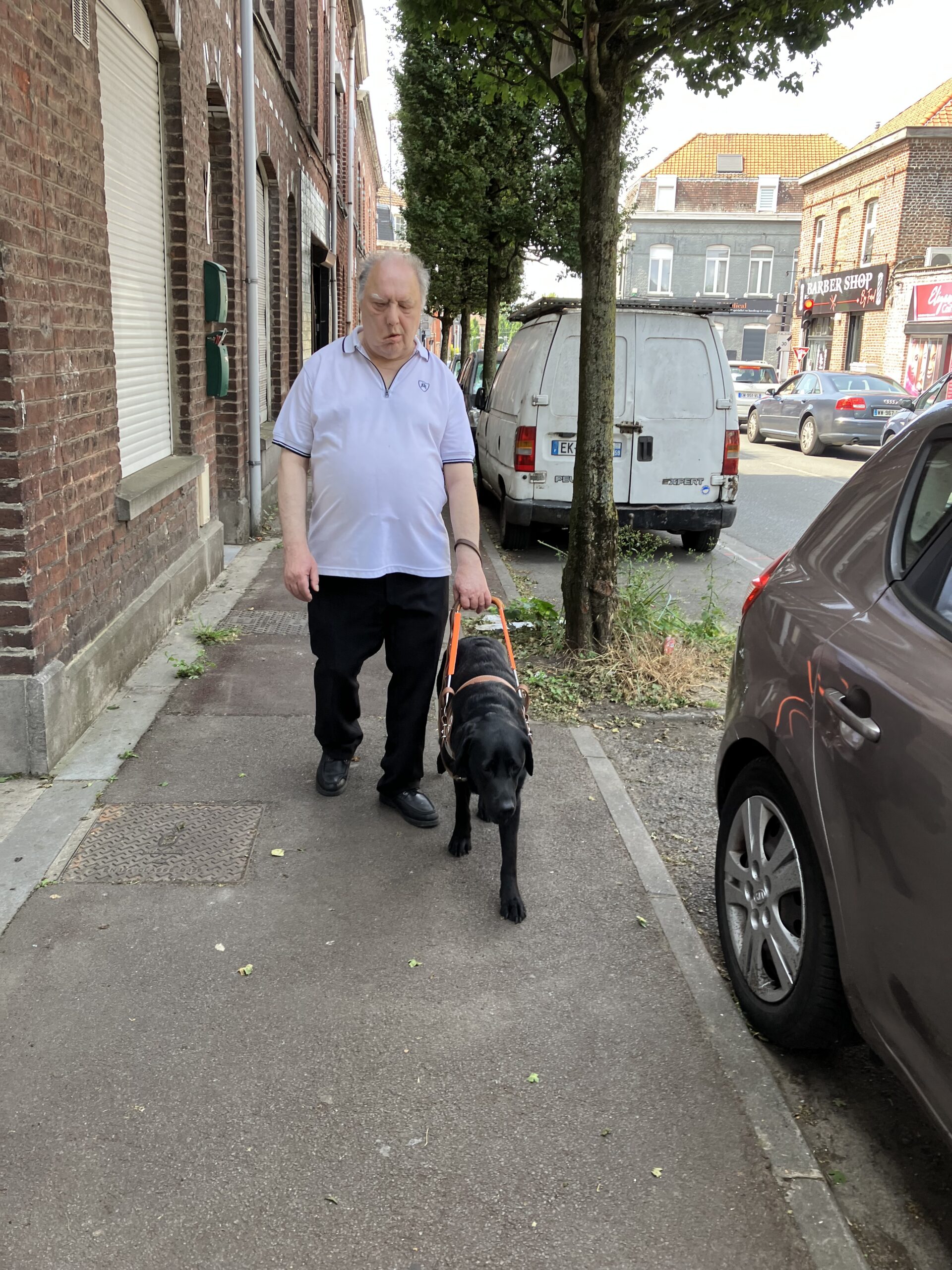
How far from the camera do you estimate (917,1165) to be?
261 cm

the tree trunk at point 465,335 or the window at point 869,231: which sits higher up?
the window at point 869,231

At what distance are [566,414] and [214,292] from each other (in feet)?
10.7

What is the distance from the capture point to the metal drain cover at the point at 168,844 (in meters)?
3.83

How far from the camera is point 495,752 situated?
3471mm

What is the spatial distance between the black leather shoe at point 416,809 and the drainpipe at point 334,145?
18.6m

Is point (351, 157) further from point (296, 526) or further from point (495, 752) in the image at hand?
point (495, 752)

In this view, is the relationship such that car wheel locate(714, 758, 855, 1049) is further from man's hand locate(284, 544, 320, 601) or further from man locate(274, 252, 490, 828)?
man's hand locate(284, 544, 320, 601)

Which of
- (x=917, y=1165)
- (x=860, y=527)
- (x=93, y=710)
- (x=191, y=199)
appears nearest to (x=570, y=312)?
(x=191, y=199)

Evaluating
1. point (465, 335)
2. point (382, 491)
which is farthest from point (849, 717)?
point (465, 335)

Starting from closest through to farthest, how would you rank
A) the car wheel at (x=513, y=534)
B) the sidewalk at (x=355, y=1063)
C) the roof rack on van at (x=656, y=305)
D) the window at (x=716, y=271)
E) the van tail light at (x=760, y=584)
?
the sidewalk at (x=355, y=1063)
the van tail light at (x=760, y=584)
the roof rack on van at (x=656, y=305)
the car wheel at (x=513, y=534)
the window at (x=716, y=271)

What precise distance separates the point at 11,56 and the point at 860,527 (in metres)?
3.64

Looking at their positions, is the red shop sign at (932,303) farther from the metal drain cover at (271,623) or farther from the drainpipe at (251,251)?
the metal drain cover at (271,623)

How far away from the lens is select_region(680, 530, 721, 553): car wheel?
10.8 m

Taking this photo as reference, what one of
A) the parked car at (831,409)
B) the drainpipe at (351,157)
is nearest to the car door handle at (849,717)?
the parked car at (831,409)
